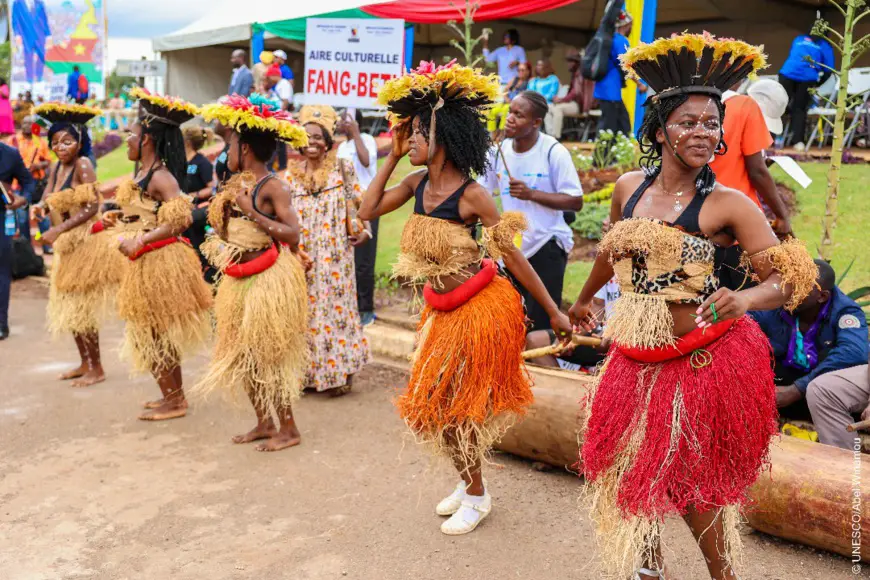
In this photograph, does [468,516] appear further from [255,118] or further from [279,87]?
[279,87]

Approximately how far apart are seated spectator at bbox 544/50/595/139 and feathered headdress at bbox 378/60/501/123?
7994 millimetres

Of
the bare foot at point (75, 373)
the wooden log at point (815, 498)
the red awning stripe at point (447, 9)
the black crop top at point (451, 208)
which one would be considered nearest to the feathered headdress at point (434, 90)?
the black crop top at point (451, 208)

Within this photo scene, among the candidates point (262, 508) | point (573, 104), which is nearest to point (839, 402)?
point (262, 508)

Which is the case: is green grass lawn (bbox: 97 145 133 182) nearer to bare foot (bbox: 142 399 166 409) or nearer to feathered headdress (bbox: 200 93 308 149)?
bare foot (bbox: 142 399 166 409)

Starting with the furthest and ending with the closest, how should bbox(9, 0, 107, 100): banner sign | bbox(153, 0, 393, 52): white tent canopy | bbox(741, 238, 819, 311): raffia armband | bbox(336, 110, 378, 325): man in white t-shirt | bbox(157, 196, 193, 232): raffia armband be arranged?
bbox(9, 0, 107, 100): banner sign, bbox(153, 0, 393, 52): white tent canopy, bbox(336, 110, 378, 325): man in white t-shirt, bbox(157, 196, 193, 232): raffia armband, bbox(741, 238, 819, 311): raffia armband

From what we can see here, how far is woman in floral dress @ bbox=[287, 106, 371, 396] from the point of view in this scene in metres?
5.89

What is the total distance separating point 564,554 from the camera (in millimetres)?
3604

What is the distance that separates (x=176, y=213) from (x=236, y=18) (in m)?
12.7

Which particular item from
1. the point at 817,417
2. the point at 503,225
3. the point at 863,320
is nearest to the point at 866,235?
the point at 863,320

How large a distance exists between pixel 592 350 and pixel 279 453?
212 centimetres

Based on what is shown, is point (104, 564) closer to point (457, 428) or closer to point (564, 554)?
point (457, 428)

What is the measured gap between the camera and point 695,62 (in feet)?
9.04

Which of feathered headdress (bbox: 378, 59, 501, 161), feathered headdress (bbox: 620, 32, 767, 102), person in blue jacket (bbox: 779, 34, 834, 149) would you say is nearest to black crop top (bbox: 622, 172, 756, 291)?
feathered headdress (bbox: 620, 32, 767, 102)

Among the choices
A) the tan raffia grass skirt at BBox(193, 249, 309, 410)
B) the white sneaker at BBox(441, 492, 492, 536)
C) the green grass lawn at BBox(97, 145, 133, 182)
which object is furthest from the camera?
the green grass lawn at BBox(97, 145, 133, 182)
